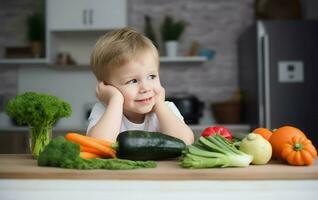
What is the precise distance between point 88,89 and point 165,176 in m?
3.00

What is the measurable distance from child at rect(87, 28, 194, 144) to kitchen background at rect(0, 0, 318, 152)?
7.55 ft

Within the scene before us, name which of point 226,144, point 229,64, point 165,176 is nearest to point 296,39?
point 229,64

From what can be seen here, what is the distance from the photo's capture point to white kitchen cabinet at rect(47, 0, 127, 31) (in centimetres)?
333

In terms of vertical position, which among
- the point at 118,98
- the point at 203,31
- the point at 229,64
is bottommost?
the point at 118,98

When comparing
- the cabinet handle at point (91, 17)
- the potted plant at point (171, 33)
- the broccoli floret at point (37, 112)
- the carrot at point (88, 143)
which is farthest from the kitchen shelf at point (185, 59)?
the carrot at point (88, 143)

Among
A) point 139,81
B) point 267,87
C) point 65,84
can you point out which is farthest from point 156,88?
point 65,84

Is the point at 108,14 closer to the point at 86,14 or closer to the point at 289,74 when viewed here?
the point at 86,14

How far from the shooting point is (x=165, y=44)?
344 cm

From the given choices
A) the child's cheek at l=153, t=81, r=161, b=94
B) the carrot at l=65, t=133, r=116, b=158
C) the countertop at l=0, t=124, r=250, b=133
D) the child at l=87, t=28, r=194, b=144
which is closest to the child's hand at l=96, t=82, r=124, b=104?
the child at l=87, t=28, r=194, b=144

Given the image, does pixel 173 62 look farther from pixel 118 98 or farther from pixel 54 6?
pixel 118 98

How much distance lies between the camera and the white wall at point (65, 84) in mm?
3648

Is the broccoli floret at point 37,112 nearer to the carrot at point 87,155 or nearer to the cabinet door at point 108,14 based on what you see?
the carrot at point 87,155

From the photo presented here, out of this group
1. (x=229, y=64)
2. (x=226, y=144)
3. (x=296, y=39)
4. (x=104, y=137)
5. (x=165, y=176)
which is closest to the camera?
(x=165, y=176)

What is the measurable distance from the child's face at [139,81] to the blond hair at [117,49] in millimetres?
22
